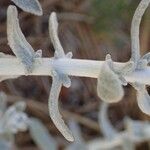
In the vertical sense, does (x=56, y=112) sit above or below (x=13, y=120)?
below

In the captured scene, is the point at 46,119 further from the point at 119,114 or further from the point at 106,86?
the point at 106,86

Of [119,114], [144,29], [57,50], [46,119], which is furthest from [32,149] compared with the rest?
[57,50]

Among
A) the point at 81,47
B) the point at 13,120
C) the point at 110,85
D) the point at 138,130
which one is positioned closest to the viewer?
the point at 110,85

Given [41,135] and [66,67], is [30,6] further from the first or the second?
[41,135]

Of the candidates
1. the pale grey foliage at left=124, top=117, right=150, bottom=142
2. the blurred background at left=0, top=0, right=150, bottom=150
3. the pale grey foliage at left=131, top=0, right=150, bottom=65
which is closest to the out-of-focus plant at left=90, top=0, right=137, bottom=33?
the blurred background at left=0, top=0, right=150, bottom=150

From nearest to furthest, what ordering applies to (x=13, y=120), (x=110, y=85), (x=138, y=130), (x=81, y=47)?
(x=110, y=85), (x=13, y=120), (x=138, y=130), (x=81, y=47)

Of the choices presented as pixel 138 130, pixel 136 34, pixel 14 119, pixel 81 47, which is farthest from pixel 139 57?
pixel 81 47

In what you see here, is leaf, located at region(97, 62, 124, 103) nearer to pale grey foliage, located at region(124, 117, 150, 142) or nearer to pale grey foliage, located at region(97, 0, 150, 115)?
pale grey foliage, located at region(97, 0, 150, 115)
